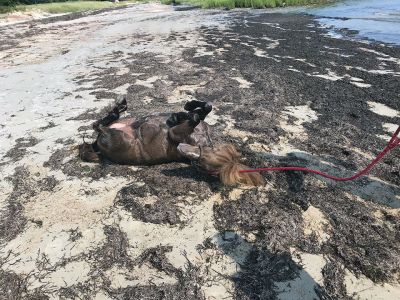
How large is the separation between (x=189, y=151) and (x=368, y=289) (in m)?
2.16

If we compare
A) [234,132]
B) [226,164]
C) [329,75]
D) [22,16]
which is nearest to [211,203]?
[226,164]

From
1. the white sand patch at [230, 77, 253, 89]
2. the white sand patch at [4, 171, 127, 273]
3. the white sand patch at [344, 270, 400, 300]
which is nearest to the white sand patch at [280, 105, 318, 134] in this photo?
the white sand patch at [230, 77, 253, 89]

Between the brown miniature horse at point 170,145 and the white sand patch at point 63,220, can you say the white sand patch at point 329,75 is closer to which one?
the brown miniature horse at point 170,145

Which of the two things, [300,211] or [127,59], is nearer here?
[300,211]

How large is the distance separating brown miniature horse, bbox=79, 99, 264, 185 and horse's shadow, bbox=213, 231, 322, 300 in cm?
97

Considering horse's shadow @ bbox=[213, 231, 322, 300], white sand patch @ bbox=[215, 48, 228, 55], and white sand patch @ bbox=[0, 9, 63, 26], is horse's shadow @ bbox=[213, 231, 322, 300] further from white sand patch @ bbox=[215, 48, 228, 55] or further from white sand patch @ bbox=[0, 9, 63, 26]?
white sand patch @ bbox=[0, 9, 63, 26]

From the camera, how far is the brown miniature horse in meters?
4.22

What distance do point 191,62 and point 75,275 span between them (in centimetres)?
832

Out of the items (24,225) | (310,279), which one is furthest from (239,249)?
(24,225)

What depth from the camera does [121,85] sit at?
860cm

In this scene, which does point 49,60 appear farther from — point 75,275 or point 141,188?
point 75,275

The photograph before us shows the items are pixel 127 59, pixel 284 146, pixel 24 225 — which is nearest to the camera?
pixel 24 225

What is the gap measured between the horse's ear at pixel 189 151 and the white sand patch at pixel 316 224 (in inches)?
50.8

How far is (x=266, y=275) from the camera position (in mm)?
3113
